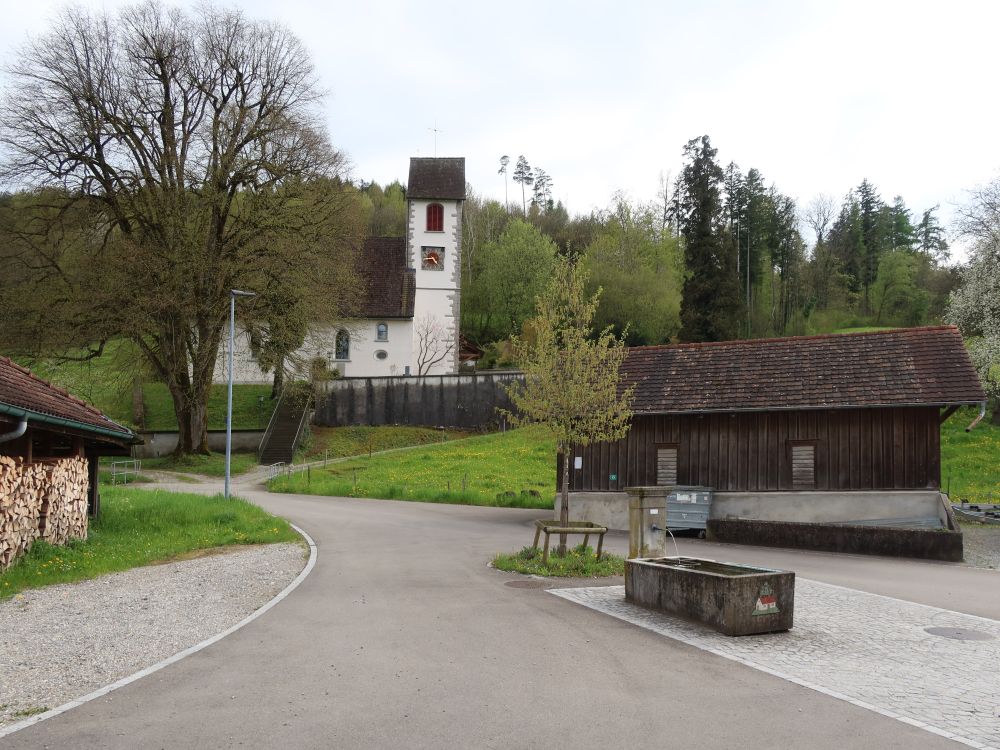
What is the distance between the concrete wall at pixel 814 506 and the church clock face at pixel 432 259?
123 feet

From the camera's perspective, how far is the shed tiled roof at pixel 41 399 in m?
14.2

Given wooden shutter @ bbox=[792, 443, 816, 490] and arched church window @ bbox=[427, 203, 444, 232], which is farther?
arched church window @ bbox=[427, 203, 444, 232]

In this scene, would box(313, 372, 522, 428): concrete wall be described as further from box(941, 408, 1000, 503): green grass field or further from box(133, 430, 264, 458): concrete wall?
box(941, 408, 1000, 503): green grass field

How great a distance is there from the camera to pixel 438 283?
200 ft

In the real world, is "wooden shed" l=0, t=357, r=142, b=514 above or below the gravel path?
above

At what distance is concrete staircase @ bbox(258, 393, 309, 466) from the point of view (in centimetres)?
4419

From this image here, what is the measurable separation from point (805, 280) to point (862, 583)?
6918 centimetres

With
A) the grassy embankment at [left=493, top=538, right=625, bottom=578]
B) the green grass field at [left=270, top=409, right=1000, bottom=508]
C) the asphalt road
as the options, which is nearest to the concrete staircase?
the green grass field at [left=270, top=409, right=1000, bottom=508]

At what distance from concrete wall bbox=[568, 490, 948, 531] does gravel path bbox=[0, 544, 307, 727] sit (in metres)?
11.8

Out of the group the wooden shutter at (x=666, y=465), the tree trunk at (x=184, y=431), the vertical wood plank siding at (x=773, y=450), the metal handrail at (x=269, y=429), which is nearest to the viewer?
the vertical wood plank siding at (x=773, y=450)

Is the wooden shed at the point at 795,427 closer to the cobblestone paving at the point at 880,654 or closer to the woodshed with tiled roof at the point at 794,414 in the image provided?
the woodshed with tiled roof at the point at 794,414

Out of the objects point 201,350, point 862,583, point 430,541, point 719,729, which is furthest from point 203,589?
point 201,350

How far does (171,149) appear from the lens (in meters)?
38.2

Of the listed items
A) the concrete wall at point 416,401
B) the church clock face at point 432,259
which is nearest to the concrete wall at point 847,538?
the concrete wall at point 416,401
